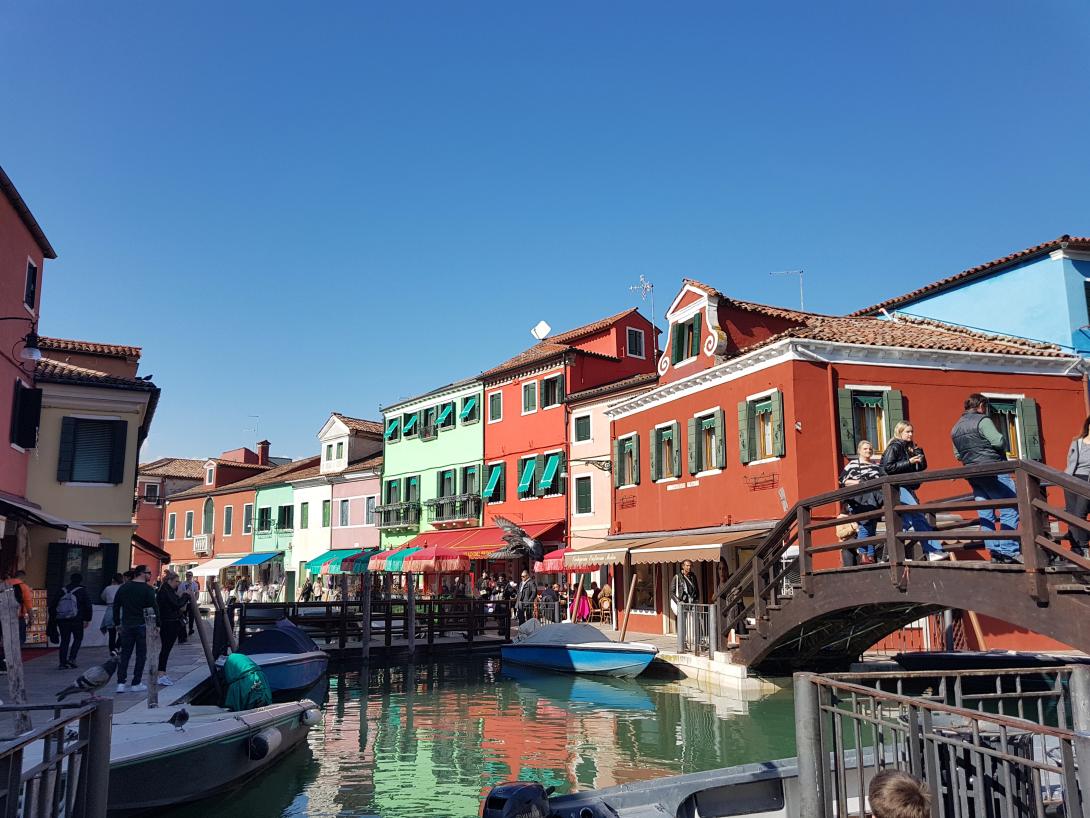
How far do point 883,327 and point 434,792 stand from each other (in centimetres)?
1682

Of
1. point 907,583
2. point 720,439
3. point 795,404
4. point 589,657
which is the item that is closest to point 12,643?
point 907,583

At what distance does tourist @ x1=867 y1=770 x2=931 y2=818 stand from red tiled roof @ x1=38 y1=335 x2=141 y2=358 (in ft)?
84.4

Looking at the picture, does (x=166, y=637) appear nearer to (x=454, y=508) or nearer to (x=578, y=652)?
(x=578, y=652)

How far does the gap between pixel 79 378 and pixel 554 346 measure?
17809mm

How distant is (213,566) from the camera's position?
165ft

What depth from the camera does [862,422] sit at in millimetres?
19938

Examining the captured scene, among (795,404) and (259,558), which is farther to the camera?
(259,558)

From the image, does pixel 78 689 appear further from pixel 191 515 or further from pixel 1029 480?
pixel 191 515

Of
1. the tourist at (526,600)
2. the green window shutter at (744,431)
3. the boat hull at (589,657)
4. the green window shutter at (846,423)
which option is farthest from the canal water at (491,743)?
the tourist at (526,600)

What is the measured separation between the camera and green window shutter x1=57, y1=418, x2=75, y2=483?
2145cm

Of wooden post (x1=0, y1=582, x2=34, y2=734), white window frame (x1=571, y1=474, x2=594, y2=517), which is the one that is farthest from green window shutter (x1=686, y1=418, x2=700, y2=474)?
wooden post (x1=0, y1=582, x2=34, y2=734)

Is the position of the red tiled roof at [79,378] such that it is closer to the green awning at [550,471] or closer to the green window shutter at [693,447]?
the green window shutter at [693,447]

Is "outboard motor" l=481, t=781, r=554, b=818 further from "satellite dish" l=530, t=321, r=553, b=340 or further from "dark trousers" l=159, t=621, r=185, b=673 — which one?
"satellite dish" l=530, t=321, r=553, b=340

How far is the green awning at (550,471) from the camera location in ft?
104
